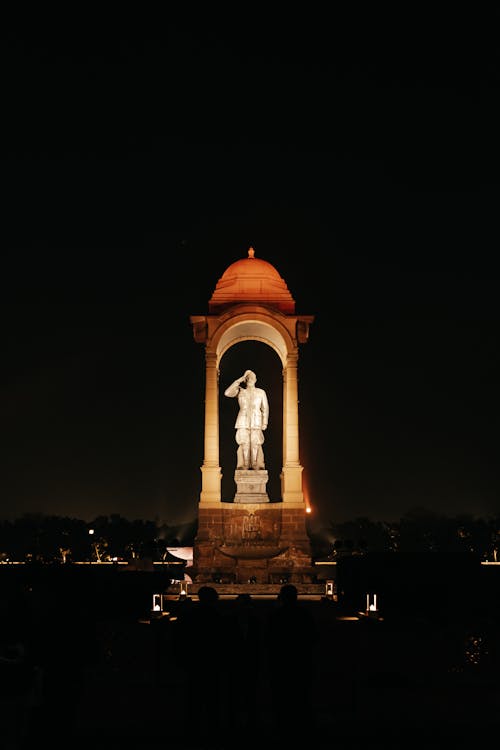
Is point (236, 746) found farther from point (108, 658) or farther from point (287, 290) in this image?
point (287, 290)

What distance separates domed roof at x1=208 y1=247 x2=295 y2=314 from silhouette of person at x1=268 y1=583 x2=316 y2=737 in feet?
85.8

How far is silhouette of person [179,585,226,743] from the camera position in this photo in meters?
12.7

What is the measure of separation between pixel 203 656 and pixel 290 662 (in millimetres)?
959

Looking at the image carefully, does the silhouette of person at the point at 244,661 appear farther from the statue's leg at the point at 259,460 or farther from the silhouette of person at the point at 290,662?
the statue's leg at the point at 259,460

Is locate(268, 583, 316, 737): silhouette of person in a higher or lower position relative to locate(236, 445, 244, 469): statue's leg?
lower

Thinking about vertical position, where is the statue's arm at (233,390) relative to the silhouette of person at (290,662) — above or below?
above

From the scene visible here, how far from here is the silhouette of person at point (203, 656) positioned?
41.6ft

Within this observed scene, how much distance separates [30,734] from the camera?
37.1 feet

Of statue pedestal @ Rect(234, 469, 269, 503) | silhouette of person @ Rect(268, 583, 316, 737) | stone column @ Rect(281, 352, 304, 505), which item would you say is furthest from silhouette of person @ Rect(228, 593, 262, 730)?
statue pedestal @ Rect(234, 469, 269, 503)

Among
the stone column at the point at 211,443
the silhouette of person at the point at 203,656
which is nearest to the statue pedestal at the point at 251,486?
the stone column at the point at 211,443

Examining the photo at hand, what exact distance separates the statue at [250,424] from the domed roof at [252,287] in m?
2.61

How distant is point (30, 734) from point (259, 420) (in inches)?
1089

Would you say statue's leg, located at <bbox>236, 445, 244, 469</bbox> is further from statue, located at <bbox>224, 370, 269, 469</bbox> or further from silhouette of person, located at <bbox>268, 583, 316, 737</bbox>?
silhouette of person, located at <bbox>268, 583, 316, 737</bbox>

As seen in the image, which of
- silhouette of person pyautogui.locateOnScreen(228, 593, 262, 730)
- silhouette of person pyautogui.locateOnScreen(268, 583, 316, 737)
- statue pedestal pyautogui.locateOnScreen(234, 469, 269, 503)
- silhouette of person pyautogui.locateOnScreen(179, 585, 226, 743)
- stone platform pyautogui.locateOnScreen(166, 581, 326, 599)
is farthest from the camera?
statue pedestal pyautogui.locateOnScreen(234, 469, 269, 503)
